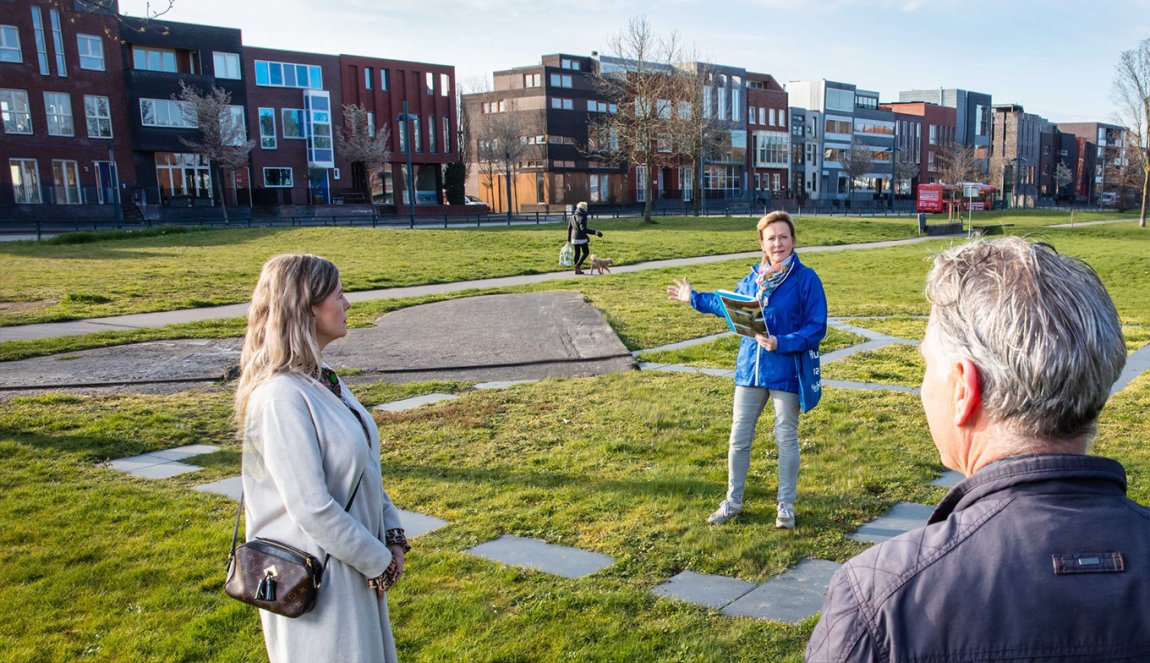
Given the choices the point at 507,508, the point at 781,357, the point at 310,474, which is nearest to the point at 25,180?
the point at 507,508

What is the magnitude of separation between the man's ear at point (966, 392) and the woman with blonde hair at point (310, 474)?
74.5 inches

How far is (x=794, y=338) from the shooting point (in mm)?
5305

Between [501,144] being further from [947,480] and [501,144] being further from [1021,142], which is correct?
[1021,142]

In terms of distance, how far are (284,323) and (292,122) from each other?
60648mm

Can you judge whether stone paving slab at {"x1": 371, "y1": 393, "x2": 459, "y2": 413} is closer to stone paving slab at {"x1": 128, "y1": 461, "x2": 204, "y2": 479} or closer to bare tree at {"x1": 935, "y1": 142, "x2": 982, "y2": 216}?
stone paving slab at {"x1": 128, "y1": 461, "x2": 204, "y2": 479}

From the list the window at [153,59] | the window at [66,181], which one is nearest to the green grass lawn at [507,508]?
the window at [66,181]

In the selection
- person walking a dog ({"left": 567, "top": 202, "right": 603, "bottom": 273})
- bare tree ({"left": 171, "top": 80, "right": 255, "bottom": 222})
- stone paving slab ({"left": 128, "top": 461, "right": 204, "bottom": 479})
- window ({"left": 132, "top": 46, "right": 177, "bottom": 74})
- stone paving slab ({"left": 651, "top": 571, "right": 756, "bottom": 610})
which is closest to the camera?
stone paving slab ({"left": 651, "top": 571, "right": 756, "bottom": 610})

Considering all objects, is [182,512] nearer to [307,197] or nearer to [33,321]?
[33,321]

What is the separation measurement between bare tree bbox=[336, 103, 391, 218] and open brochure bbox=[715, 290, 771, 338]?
53.2 m

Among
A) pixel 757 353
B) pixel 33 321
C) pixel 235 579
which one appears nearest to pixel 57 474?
pixel 235 579

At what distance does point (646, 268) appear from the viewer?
949 inches

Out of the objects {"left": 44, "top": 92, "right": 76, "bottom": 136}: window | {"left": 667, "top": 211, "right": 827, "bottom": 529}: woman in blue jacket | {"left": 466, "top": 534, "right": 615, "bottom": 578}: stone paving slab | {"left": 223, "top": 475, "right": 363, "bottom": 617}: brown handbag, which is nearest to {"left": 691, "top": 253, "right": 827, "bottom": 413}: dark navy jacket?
{"left": 667, "top": 211, "right": 827, "bottom": 529}: woman in blue jacket

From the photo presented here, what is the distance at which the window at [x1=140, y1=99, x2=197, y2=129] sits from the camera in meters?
51.5

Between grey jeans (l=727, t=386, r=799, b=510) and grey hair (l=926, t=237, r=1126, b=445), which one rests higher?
grey hair (l=926, t=237, r=1126, b=445)
